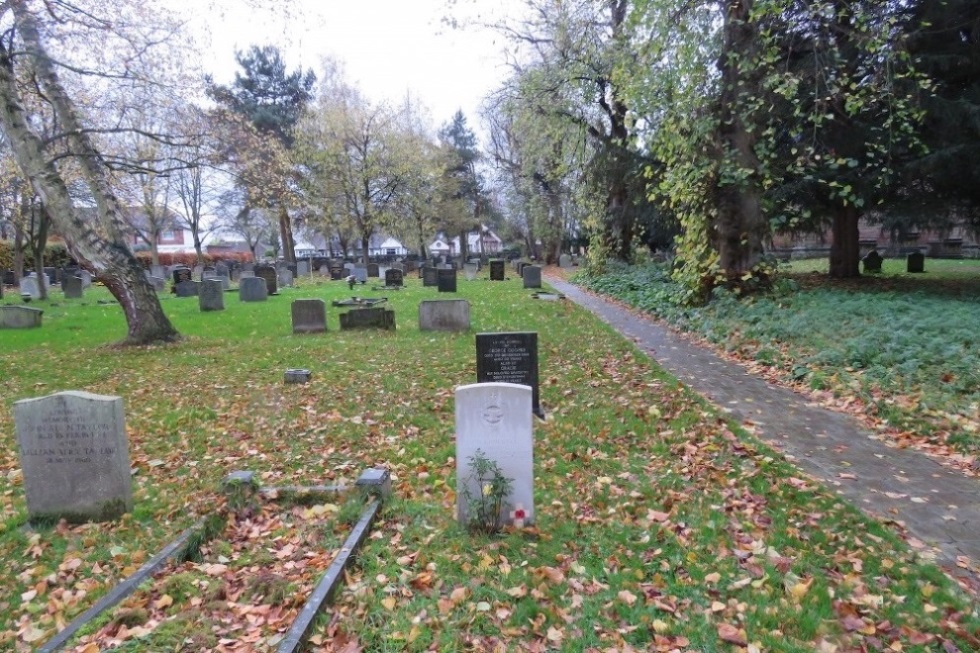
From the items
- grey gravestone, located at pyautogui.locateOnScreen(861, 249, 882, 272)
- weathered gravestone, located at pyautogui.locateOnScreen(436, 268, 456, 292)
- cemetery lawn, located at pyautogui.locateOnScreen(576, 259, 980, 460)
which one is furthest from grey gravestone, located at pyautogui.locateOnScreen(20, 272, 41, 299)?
grey gravestone, located at pyautogui.locateOnScreen(861, 249, 882, 272)

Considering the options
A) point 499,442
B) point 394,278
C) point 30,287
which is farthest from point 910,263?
point 30,287

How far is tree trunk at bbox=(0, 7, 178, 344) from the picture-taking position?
11.5 m

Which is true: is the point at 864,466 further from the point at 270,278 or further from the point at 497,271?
the point at 497,271

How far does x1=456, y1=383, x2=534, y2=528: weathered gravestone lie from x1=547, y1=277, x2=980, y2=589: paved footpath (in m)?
2.65

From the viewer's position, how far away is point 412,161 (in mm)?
38906

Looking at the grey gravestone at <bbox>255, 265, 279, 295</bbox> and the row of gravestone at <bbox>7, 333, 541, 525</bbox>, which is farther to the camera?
the grey gravestone at <bbox>255, 265, 279, 295</bbox>

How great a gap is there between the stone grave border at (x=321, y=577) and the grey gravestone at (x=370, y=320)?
9.17 m

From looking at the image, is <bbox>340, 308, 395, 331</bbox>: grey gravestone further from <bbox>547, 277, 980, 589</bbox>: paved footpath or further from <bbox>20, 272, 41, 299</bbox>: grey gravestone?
<bbox>20, 272, 41, 299</bbox>: grey gravestone

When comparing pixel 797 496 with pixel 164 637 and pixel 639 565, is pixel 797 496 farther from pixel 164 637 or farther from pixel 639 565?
pixel 164 637

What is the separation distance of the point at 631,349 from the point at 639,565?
753 centimetres

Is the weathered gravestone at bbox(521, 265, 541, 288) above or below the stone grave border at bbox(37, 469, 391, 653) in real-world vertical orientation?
above

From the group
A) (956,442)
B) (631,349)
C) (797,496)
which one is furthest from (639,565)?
(631,349)

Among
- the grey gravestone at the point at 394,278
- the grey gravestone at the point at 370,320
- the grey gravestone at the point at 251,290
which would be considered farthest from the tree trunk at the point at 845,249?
the grey gravestone at the point at 251,290

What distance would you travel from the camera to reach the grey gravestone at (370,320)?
14359 millimetres
